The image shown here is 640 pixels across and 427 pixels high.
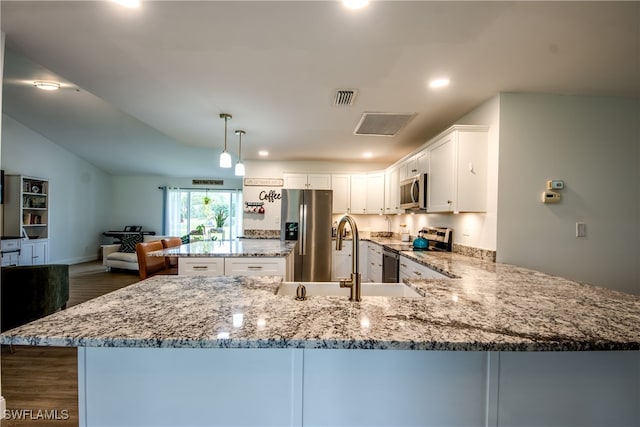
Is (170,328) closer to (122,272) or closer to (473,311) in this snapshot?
(473,311)

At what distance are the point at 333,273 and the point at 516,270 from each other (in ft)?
10.3

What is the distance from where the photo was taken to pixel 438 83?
7.16 ft

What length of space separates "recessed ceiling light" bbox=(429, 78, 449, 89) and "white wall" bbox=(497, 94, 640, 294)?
59cm

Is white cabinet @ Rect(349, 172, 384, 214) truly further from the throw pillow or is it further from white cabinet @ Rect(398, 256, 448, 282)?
the throw pillow

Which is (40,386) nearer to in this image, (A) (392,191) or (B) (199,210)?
(A) (392,191)

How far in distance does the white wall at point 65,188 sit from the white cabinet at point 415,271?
24.3 feet

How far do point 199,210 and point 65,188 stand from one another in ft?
10.3

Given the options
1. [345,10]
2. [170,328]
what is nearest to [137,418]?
[170,328]

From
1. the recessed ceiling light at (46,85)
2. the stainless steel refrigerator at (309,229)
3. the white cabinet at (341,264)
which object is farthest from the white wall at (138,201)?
the white cabinet at (341,264)

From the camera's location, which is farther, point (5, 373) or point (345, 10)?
point (5, 373)

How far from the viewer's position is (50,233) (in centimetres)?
625

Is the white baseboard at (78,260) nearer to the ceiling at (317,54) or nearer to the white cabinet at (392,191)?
the ceiling at (317,54)

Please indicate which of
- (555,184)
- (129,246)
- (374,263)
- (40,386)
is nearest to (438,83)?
(555,184)

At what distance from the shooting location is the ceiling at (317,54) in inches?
56.6
